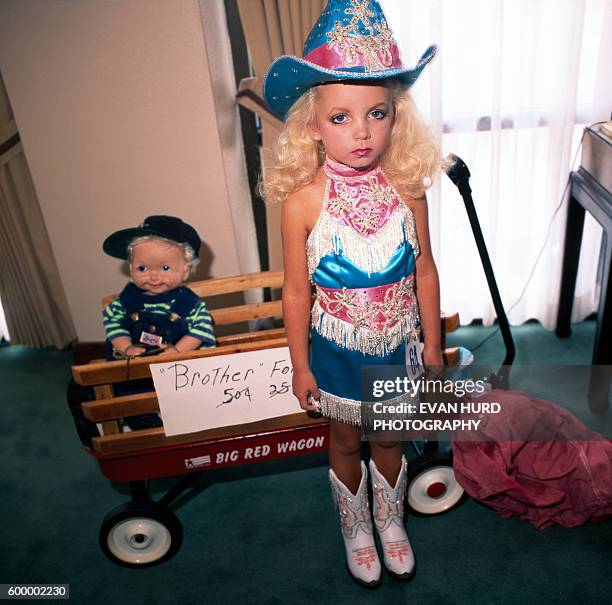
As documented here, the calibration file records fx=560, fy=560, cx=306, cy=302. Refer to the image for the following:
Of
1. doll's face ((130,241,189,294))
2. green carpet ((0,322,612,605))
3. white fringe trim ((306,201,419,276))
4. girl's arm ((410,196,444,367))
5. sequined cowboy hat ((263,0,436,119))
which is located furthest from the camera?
doll's face ((130,241,189,294))

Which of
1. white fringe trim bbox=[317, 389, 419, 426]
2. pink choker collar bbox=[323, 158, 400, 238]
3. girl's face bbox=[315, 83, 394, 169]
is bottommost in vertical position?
white fringe trim bbox=[317, 389, 419, 426]

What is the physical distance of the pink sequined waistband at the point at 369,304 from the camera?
1.36 meters

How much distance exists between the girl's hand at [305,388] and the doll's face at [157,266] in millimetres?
562

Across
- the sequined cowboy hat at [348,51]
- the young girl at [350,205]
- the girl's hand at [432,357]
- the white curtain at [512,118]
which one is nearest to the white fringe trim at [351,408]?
the young girl at [350,205]

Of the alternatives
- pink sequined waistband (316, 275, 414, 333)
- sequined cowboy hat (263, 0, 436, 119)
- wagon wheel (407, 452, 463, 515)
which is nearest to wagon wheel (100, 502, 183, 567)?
wagon wheel (407, 452, 463, 515)

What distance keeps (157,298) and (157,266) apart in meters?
0.12

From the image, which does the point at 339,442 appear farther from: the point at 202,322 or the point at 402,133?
the point at 402,133

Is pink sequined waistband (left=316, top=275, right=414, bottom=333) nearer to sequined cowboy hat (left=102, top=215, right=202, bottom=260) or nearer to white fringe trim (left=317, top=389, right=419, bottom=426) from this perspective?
white fringe trim (left=317, top=389, right=419, bottom=426)

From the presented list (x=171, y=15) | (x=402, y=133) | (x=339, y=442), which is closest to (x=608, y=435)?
(x=339, y=442)

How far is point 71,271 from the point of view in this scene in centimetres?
269

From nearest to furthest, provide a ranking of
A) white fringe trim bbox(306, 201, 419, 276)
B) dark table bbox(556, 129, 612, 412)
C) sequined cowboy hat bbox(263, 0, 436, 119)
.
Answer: sequined cowboy hat bbox(263, 0, 436, 119) < white fringe trim bbox(306, 201, 419, 276) < dark table bbox(556, 129, 612, 412)

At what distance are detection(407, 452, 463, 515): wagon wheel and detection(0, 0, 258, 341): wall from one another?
129 centimetres

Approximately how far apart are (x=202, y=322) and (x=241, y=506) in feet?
2.28

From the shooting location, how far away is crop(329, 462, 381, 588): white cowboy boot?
5.41 ft
